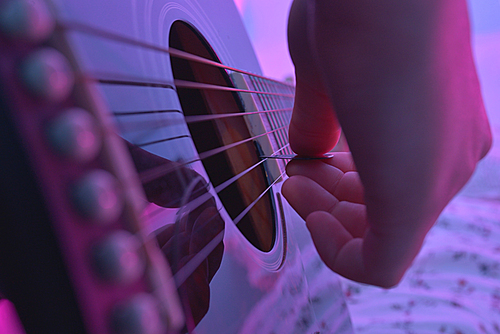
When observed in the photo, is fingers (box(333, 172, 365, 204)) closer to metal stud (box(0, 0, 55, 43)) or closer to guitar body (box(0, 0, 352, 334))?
guitar body (box(0, 0, 352, 334))

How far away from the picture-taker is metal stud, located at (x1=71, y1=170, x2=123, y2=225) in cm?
15

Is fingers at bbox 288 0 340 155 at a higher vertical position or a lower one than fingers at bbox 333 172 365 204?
higher

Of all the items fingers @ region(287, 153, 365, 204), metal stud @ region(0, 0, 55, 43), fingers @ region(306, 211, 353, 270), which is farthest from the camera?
fingers @ region(287, 153, 365, 204)

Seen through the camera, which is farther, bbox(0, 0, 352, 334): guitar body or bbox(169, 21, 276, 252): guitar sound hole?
bbox(169, 21, 276, 252): guitar sound hole

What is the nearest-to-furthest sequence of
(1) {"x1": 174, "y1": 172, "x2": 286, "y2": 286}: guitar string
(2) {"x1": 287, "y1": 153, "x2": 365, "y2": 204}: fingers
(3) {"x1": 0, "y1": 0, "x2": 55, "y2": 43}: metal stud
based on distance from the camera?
1. (3) {"x1": 0, "y1": 0, "x2": 55, "y2": 43}: metal stud
2. (1) {"x1": 174, "y1": 172, "x2": 286, "y2": 286}: guitar string
3. (2) {"x1": 287, "y1": 153, "x2": 365, "y2": 204}: fingers

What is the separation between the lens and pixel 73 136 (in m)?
0.14

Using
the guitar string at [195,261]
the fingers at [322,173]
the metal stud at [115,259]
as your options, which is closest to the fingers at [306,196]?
the fingers at [322,173]

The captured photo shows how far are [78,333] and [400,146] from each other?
0.85ft

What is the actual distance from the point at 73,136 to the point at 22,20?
2.3 inches

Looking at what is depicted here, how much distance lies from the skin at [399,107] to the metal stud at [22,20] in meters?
0.20

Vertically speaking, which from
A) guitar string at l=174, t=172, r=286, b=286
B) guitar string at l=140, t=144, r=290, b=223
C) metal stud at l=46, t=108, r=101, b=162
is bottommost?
guitar string at l=174, t=172, r=286, b=286

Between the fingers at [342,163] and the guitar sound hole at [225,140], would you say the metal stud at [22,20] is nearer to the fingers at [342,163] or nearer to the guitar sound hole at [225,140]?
the guitar sound hole at [225,140]

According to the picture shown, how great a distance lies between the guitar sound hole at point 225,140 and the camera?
0.38 m

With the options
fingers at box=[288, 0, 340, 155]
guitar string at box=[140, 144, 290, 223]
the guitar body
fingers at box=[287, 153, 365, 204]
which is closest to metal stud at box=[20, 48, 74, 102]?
the guitar body
